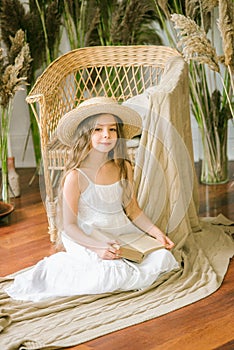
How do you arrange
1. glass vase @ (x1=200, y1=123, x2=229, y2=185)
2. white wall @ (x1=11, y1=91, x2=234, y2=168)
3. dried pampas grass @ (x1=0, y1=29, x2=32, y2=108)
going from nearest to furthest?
1. dried pampas grass @ (x1=0, y1=29, x2=32, y2=108)
2. glass vase @ (x1=200, y1=123, x2=229, y2=185)
3. white wall @ (x1=11, y1=91, x2=234, y2=168)

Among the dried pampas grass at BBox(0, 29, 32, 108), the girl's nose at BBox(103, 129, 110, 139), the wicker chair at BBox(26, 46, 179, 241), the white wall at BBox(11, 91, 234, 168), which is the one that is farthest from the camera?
the white wall at BBox(11, 91, 234, 168)

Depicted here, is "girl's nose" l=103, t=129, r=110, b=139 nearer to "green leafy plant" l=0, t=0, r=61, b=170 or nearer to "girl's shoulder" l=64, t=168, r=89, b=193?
"girl's shoulder" l=64, t=168, r=89, b=193

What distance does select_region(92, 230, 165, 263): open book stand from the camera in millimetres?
3242

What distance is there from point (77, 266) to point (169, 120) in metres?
0.86

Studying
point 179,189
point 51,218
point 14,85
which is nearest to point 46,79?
point 14,85

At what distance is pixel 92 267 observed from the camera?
3.22 metres

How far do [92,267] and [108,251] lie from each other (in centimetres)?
9

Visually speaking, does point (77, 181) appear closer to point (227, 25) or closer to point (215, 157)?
point (227, 25)

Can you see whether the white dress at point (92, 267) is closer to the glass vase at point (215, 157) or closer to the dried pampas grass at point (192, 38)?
the dried pampas grass at point (192, 38)

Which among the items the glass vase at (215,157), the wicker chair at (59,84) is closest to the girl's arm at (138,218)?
the wicker chair at (59,84)

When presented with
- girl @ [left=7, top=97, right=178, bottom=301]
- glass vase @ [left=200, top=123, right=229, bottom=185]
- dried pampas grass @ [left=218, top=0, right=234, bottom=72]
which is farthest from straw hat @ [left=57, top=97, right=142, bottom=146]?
glass vase @ [left=200, top=123, right=229, bottom=185]

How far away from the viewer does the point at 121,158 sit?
345 cm

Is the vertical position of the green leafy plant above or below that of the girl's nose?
above

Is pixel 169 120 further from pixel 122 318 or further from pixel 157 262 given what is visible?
pixel 122 318
